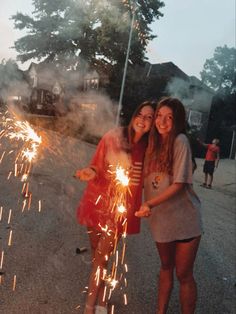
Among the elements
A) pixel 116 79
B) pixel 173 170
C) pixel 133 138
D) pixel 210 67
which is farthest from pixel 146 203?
pixel 210 67

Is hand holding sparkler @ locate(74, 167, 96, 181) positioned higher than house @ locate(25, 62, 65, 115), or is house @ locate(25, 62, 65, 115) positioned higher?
house @ locate(25, 62, 65, 115)

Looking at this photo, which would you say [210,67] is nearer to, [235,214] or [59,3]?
[59,3]

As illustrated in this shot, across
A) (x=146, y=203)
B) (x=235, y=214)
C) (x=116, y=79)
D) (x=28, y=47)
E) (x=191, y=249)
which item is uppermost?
(x=28, y=47)

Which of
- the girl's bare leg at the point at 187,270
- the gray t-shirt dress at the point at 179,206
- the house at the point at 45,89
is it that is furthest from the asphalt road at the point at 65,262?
the house at the point at 45,89

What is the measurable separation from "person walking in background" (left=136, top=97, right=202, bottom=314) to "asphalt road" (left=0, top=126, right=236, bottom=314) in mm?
864

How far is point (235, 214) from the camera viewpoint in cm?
977

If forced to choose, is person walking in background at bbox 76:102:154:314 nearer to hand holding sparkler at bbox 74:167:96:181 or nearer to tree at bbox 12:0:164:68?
hand holding sparkler at bbox 74:167:96:181

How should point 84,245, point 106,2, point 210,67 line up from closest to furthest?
point 84,245 → point 106,2 → point 210,67

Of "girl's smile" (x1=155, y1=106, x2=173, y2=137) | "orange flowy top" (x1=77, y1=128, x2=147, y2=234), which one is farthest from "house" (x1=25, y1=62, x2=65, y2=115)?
"girl's smile" (x1=155, y1=106, x2=173, y2=137)

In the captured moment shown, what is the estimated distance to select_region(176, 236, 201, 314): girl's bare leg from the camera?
3166mm

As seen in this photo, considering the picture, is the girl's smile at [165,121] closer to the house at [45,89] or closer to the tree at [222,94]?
the house at [45,89]

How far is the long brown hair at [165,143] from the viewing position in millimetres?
3156

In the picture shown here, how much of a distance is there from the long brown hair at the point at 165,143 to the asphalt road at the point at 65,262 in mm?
1452

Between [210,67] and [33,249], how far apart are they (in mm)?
58267
